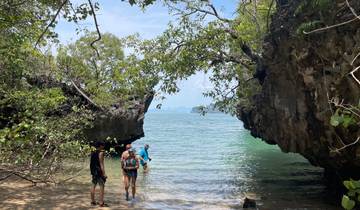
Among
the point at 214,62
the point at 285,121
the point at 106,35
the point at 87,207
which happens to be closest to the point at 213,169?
the point at 214,62

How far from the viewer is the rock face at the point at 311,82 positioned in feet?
38.4

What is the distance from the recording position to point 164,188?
18766 millimetres

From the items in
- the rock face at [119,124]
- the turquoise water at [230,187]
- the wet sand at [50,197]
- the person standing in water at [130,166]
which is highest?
the rock face at [119,124]

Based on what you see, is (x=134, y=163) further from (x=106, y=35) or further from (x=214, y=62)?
(x=106, y=35)

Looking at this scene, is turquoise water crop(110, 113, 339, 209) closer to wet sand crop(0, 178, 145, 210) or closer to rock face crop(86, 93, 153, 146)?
wet sand crop(0, 178, 145, 210)

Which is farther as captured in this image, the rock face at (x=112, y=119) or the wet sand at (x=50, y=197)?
the rock face at (x=112, y=119)

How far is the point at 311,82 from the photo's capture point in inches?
520

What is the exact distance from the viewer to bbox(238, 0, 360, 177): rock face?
38.4 feet

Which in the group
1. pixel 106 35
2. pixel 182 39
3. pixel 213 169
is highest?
pixel 106 35

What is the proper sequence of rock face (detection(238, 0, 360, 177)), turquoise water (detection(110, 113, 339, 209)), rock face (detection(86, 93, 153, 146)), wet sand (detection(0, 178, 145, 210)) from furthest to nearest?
rock face (detection(86, 93, 153, 146)) → turquoise water (detection(110, 113, 339, 209)) → wet sand (detection(0, 178, 145, 210)) → rock face (detection(238, 0, 360, 177))

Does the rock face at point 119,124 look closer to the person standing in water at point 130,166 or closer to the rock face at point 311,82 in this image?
the person standing in water at point 130,166

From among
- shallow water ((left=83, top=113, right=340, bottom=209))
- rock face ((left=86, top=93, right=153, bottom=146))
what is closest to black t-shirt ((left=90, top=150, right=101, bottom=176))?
shallow water ((left=83, top=113, right=340, bottom=209))

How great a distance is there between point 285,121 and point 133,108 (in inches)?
724

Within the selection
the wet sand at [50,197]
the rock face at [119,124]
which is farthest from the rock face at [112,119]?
the wet sand at [50,197]
